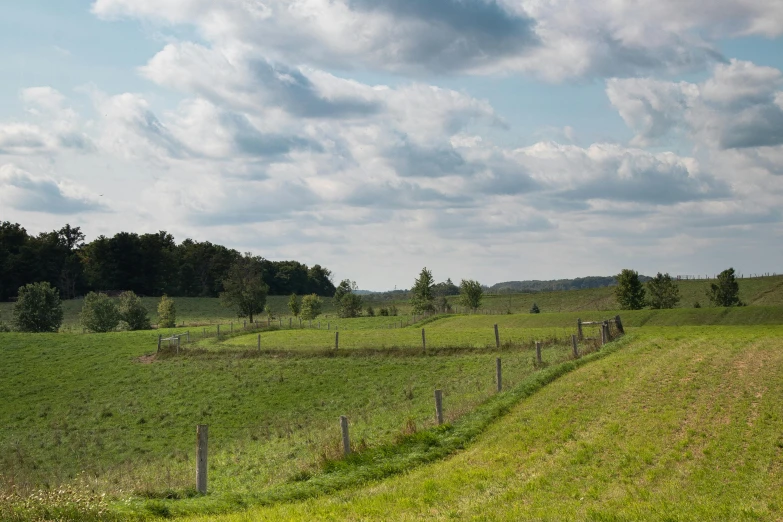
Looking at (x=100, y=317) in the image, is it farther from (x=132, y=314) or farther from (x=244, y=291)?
(x=244, y=291)

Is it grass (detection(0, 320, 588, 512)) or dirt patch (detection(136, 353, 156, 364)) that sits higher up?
dirt patch (detection(136, 353, 156, 364))

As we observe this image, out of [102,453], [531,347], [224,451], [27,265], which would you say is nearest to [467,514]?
[224,451]

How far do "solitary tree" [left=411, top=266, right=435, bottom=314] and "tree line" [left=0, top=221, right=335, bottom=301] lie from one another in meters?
35.3

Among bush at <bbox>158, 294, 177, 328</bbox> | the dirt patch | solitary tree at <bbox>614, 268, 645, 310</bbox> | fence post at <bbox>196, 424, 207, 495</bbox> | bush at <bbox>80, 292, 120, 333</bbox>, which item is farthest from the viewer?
bush at <bbox>158, 294, 177, 328</bbox>

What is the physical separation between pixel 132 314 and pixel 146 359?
134 ft

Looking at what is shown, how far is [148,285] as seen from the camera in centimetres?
14638

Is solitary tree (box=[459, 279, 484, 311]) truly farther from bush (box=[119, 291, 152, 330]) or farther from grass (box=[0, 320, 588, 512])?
grass (box=[0, 320, 588, 512])

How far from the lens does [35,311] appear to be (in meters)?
82.6

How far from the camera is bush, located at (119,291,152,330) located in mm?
87625

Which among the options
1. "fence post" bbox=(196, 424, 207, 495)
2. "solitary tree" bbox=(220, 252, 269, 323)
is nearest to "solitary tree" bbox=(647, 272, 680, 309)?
"solitary tree" bbox=(220, 252, 269, 323)

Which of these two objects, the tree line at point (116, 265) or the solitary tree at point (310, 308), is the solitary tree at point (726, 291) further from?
the tree line at point (116, 265)

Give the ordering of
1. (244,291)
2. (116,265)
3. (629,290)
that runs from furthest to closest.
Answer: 1. (116,265)
2. (244,291)
3. (629,290)

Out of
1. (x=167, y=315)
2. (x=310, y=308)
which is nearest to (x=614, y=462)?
(x=310, y=308)

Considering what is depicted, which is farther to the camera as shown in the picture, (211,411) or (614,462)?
(211,411)
